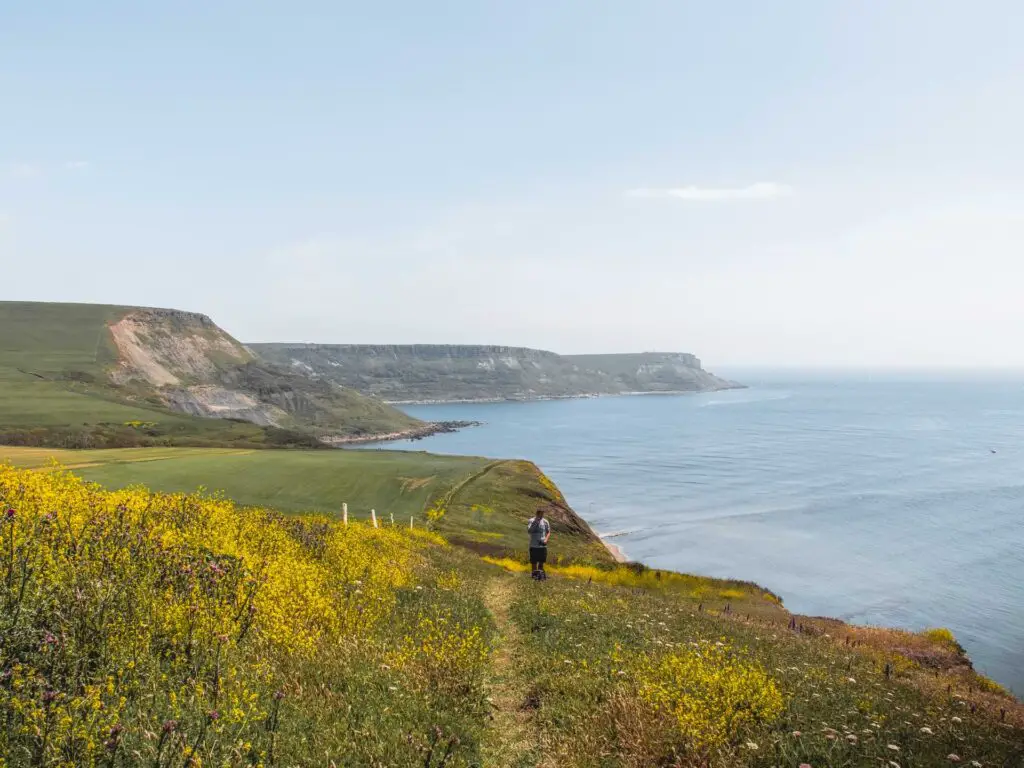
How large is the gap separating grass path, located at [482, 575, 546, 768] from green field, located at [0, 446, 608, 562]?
25869 millimetres

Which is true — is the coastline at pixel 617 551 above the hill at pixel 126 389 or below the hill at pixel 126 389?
below

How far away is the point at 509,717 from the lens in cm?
916

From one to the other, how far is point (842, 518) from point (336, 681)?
87025 mm

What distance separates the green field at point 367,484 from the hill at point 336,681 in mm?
27172

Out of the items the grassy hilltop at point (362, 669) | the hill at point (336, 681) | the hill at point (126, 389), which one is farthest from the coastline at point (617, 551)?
the hill at point (126, 389)

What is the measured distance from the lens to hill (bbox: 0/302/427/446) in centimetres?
10244

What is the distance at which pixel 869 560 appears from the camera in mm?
62094

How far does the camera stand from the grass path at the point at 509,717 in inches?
304

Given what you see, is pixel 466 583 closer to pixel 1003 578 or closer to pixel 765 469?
pixel 1003 578

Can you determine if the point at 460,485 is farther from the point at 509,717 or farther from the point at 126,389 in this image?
the point at 126,389

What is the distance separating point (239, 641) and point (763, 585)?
179 ft

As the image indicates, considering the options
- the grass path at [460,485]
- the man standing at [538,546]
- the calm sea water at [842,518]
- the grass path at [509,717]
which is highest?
the grass path at [509,717]

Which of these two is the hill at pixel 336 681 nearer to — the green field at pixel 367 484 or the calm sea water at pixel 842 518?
the green field at pixel 367 484

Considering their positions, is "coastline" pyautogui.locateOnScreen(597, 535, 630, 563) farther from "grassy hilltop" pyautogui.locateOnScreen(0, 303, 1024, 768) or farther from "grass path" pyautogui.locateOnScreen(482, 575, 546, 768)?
"grass path" pyautogui.locateOnScreen(482, 575, 546, 768)
